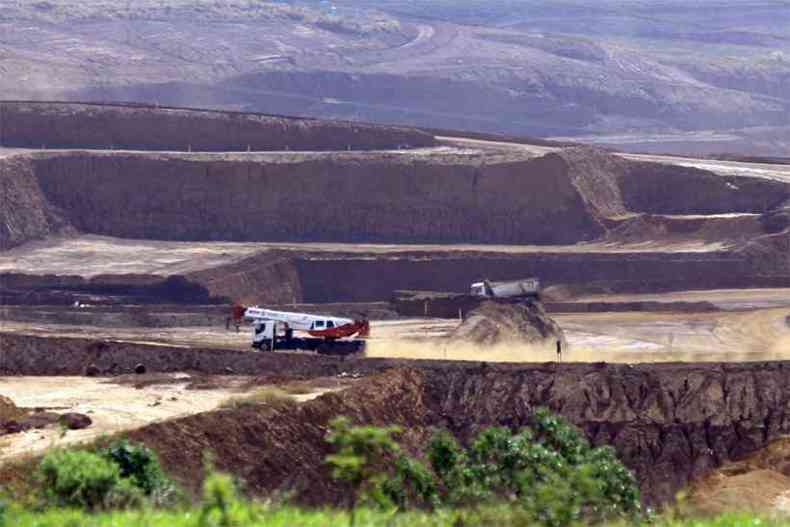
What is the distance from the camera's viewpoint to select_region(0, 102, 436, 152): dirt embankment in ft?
257

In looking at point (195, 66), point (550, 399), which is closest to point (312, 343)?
point (550, 399)

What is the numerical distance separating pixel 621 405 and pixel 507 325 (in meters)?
14.3

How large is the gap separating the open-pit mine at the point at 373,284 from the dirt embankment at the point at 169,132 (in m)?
0.12

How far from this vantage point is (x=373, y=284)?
63.3 metres

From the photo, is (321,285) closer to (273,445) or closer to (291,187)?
(291,187)

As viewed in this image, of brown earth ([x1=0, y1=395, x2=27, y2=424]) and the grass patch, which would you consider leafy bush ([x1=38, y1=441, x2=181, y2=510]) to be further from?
brown earth ([x1=0, y1=395, x2=27, y2=424])

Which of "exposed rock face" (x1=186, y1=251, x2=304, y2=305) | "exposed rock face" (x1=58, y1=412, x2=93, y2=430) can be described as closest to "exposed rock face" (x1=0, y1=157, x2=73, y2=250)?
"exposed rock face" (x1=186, y1=251, x2=304, y2=305)

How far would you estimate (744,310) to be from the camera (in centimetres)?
5784

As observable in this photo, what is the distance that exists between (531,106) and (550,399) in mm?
95710

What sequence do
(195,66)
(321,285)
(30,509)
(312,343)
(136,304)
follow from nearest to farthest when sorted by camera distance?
(30,509), (312,343), (136,304), (321,285), (195,66)

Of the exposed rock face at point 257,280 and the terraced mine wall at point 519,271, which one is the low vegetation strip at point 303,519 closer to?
the exposed rock face at point 257,280

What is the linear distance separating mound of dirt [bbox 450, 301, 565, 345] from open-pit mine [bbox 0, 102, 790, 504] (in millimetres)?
130

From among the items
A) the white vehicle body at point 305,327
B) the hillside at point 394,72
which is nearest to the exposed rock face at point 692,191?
the white vehicle body at point 305,327

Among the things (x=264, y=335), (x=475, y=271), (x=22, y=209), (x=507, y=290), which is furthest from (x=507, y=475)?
(x=22, y=209)
